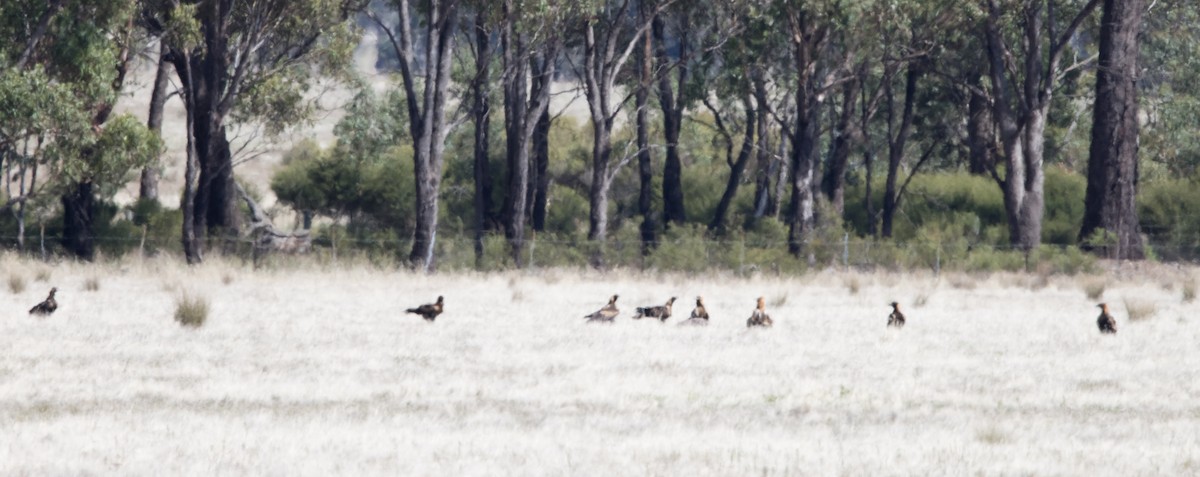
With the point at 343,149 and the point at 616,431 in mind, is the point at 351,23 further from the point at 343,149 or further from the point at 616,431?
the point at 616,431

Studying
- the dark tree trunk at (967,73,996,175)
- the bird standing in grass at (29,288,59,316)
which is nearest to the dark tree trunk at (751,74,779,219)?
the dark tree trunk at (967,73,996,175)

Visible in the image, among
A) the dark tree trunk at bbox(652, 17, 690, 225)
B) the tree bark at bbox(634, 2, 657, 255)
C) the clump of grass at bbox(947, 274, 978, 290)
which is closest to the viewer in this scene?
the clump of grass at bbox(947, 274, 978, 290)

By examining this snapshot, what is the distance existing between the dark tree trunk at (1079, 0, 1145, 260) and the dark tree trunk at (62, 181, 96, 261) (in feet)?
82.2

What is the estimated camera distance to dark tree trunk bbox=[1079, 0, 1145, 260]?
40.0 meters

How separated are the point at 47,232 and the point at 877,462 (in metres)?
34.1

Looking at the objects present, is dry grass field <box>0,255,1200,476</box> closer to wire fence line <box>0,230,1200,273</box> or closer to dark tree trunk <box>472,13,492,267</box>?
wire fence line <box>0,230,1200,273</box>

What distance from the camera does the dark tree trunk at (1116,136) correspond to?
40.0 meters

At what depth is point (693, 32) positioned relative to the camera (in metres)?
47.5

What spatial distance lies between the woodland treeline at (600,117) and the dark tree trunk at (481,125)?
0.15 metres

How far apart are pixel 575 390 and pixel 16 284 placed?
52.4ft

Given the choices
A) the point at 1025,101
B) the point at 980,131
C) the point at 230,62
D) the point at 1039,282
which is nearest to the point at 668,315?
the point at 1039,282

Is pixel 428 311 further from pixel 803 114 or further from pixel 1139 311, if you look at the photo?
pixel 803 114

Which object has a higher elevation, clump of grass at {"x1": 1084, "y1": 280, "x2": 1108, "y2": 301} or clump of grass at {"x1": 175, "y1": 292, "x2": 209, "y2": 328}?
clump of grass at {"x1": 1084, "y1": 280, "x2": 1108, "y2": 301}

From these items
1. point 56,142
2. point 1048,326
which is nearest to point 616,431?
point 1048,326
